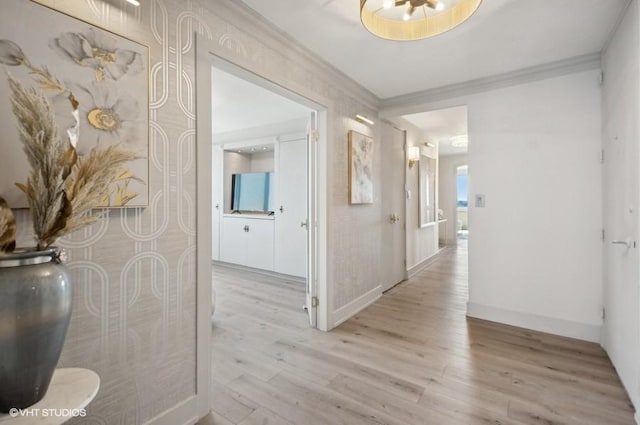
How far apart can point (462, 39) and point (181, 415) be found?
125 inches

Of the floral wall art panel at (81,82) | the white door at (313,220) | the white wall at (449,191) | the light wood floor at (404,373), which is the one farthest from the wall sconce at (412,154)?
the white wall at (449,191)

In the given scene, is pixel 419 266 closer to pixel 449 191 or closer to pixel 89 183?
pixel 449 191

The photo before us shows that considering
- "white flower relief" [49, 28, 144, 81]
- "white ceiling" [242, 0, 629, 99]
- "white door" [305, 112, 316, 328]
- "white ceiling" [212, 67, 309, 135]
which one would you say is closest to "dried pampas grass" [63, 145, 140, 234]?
"white flower relief" [49, 28, 144, 81]

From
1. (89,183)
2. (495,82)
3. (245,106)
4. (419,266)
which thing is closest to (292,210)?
(245,106)

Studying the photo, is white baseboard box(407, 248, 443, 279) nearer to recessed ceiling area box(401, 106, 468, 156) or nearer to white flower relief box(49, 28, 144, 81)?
recessed ceiling area box(401, 106, 468, 156)

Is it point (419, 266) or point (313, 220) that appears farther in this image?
point (419, 266)

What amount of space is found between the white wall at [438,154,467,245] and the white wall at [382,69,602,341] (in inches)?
204

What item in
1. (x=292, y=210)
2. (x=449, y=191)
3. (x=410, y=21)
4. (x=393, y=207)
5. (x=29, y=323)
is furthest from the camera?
(x=449, y=191)

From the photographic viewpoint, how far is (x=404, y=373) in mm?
2045

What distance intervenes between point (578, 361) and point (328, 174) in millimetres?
2519

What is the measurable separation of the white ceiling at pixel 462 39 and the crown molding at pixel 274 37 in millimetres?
49

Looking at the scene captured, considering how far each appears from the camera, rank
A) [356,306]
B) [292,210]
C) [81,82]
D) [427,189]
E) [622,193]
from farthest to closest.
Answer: [427,189], [292,210], [356,306], [622,193], [81,82]

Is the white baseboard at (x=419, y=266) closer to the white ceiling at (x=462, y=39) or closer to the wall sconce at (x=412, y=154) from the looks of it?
the wall sconce at (x=412, y=154)

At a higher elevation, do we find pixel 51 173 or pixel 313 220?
pixel 51 173
